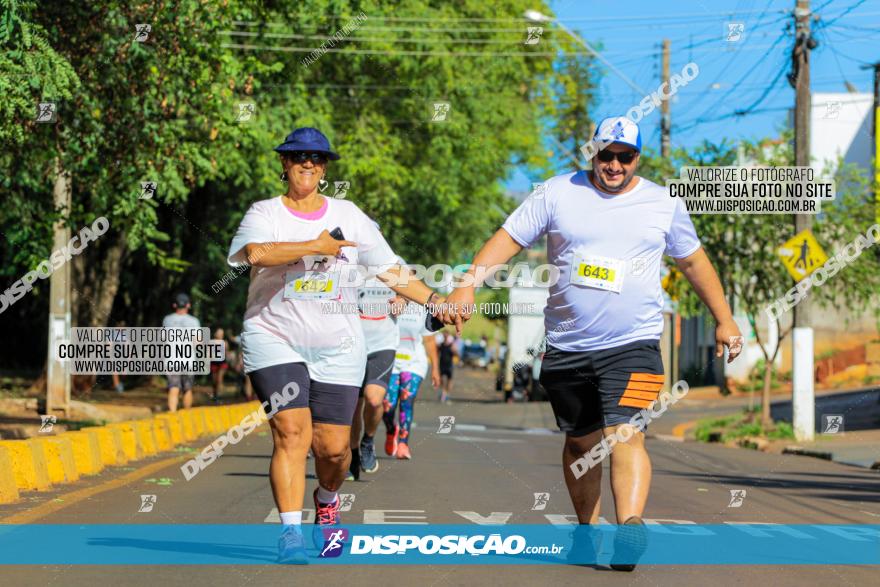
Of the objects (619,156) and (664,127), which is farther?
(664,127)

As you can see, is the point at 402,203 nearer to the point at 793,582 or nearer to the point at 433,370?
the point at 433,370

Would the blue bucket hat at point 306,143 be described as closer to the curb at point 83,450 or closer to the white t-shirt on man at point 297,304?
the white t-shirt on man at point 297,304

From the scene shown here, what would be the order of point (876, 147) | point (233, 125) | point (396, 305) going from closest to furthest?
point (396, 305)
point (233, 125)
point (876, 147)

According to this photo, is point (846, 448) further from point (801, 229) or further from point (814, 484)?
point (814, 484)

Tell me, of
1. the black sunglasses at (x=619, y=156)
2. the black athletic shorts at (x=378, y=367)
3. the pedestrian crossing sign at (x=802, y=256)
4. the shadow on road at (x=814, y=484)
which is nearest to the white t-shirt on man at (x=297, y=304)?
the black sunglasses at (x=619, y=156)

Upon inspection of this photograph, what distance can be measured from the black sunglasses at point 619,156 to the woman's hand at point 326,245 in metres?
1.33

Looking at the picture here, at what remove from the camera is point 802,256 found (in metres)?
21.0

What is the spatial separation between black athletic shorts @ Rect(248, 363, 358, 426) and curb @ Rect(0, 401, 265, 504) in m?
4.38

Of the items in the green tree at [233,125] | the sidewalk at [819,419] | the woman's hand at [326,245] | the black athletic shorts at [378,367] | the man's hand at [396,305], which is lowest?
the sidewalk at [819,419]

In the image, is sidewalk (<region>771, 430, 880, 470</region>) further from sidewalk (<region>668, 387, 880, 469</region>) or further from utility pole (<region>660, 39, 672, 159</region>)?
utility pole (<region>660, 39, 672, 159</region>)

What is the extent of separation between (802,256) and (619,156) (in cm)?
1463

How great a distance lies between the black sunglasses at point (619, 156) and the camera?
7.07 metres

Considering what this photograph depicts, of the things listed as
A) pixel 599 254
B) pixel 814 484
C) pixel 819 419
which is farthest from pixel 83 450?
pixel 819 419

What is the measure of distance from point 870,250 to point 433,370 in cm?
1344
